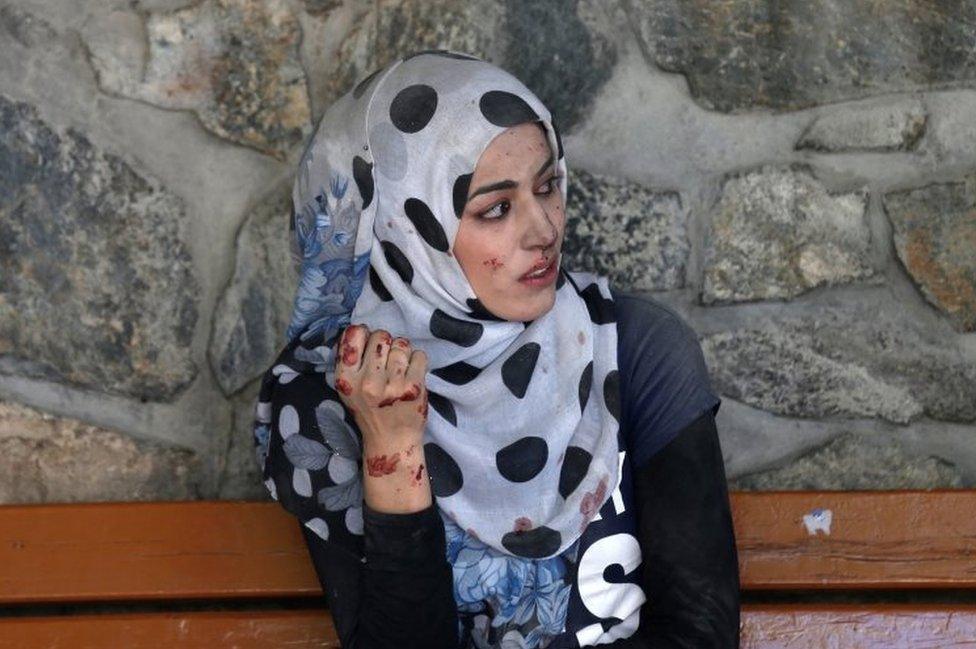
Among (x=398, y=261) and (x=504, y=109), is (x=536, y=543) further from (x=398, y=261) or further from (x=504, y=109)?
(x=504, y=109)

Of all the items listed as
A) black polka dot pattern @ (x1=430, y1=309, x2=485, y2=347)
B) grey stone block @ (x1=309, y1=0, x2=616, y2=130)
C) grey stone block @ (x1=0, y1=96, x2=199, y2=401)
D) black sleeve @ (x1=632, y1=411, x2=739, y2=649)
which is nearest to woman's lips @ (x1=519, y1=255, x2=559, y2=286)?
black polka dot pattern @ (x1=430, y1=309, x2=485, y2=347)

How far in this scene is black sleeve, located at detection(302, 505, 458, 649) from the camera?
1982 mm

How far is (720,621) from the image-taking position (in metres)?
Result: 2.06

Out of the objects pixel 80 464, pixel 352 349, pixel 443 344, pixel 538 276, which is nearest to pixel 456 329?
pixel 443 344

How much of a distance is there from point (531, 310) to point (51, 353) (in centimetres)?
101

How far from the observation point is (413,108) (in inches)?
82.3

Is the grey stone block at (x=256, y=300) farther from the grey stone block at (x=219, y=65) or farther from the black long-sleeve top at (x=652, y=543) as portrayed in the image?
the black long-sleeve top at (x=652, y=543)

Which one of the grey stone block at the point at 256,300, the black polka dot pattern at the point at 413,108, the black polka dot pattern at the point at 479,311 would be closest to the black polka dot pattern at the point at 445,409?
the black polka dot pattern at the point at 479,311

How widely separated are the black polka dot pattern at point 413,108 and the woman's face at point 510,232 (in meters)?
0.11

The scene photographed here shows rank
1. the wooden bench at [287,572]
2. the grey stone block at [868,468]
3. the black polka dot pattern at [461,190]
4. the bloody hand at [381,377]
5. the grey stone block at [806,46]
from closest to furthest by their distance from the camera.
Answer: the bloody hand at [381,377], the black polka dot pattern at [461,190], the wooden bench at [287,572], the grey stone block at [806,46], the grey stone block at [868,468]

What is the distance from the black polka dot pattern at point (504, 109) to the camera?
2066mm

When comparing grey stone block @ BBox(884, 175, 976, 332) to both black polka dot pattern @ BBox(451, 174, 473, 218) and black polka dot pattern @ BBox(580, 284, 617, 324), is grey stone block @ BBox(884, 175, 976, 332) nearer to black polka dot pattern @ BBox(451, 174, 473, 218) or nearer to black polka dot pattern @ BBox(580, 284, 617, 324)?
black polka dot pattern @ BBox(580, 284, 617, 324)

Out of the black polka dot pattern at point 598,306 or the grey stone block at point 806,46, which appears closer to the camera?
the black polka dot pattern at point 598,306

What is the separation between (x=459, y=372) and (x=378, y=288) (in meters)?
0.19
